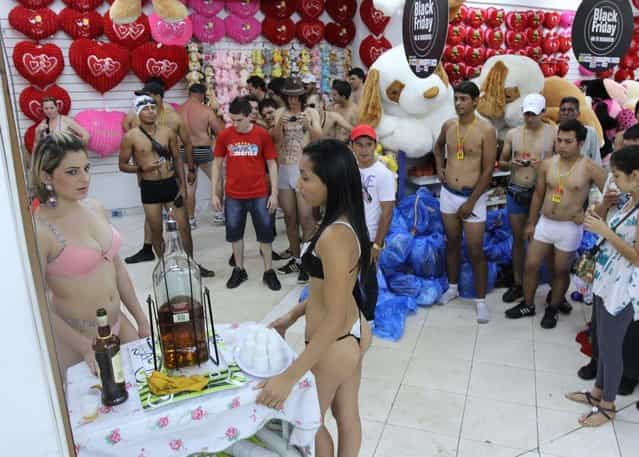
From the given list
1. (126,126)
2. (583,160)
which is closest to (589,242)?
(583,160)

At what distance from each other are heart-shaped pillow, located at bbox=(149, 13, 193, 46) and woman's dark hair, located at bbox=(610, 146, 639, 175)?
5083mm

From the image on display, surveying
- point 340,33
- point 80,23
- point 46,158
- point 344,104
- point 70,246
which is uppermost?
point 80,23

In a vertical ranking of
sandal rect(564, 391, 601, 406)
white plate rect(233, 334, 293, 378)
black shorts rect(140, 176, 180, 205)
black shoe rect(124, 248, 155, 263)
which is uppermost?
white plate rect(233, 334, 293, 378)

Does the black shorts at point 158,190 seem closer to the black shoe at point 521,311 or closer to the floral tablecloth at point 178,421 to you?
the black shoe at point 521,311

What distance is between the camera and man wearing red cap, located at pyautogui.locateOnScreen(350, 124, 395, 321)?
3.54m

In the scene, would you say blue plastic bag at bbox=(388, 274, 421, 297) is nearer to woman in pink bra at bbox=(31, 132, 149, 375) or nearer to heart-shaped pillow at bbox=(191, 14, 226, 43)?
woman in pink bra at bbox=(31, 132, 149, 375)

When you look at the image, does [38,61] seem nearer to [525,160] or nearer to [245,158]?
[245,158]

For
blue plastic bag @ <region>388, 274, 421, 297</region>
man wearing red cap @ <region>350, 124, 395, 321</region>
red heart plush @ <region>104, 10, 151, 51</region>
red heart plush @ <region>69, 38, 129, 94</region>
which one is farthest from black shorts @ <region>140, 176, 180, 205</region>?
red heart plush @ <region>104, 10, 151, 51</region>

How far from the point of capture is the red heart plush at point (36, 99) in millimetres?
6051

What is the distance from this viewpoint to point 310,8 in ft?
24.2

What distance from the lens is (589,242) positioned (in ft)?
15.4

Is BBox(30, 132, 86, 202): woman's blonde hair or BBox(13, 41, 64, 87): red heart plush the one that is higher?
BBox(13, 41, 64, 87): red heart plush

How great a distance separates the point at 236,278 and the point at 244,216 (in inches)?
22.5

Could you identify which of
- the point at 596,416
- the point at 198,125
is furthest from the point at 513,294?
the point at 198,125
